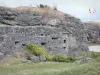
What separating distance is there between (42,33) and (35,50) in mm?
2224

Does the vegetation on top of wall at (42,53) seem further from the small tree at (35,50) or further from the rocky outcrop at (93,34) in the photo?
the rocky outcrop at (93,34)

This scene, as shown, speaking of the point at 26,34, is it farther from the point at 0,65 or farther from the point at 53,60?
the point at 0,65

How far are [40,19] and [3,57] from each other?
22.6 feet

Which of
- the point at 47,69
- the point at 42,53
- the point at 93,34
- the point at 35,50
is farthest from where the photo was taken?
the point at 93,34

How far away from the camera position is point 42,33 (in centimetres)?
2191

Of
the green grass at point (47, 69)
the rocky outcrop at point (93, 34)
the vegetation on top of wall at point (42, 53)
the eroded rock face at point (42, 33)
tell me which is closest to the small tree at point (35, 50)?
the vegetation on top of wall at point (42, 53)

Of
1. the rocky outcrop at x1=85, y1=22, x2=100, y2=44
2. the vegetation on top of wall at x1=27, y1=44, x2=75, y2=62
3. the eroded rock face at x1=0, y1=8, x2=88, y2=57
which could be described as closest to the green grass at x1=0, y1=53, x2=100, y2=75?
the eroded rock face at x1=0, y1=8, x2=88, y2=57

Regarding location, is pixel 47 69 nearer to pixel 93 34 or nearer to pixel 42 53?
pixel 42 53

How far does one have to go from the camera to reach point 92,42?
117 ft

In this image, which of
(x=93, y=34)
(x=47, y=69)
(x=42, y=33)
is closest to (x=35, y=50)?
(x=42, y=33)

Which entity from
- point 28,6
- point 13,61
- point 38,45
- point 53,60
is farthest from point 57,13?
point 13,61

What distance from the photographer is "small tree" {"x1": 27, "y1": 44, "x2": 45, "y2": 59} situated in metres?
19.9

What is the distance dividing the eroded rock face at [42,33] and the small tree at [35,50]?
371 millimetres

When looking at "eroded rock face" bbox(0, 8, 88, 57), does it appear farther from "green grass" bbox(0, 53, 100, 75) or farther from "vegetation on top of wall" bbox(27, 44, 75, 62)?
"green grass" bbox(0, 53, 100, 75)
